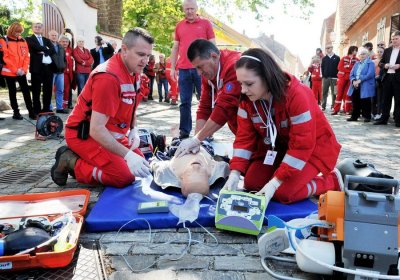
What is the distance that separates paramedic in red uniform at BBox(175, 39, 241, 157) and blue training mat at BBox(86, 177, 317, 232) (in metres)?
0.55

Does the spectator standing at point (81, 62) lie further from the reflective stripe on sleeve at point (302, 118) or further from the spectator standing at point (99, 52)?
the reflective stripe on sleeve at point (302, 118)

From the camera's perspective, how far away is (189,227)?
2801 millimetres

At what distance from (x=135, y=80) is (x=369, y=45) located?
8349 mm

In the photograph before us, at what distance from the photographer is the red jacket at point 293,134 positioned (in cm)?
288

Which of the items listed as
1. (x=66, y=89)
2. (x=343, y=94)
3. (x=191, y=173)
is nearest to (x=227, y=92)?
(x=191, y=173)

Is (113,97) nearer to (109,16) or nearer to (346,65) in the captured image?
(346,65)

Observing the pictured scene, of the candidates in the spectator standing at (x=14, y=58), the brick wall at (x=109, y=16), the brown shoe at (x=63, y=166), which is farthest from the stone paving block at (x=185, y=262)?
the brick wall at (x=109, y=16)

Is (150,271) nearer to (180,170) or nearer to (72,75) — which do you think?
(180,170)

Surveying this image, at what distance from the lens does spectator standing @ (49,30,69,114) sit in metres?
8.38

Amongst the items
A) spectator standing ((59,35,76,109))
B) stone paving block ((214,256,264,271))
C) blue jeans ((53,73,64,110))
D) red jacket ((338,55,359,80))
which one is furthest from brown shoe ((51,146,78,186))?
red jacket ((338,55,359,80))

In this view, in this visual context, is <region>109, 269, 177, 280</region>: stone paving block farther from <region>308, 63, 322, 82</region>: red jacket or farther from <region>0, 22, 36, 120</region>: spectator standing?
<region>308, 63, 322, 82</region>: red jacket

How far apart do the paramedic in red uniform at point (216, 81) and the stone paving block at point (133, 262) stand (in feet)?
4.79

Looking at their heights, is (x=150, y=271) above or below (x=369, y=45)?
below

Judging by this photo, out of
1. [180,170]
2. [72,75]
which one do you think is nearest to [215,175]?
[180,170]
